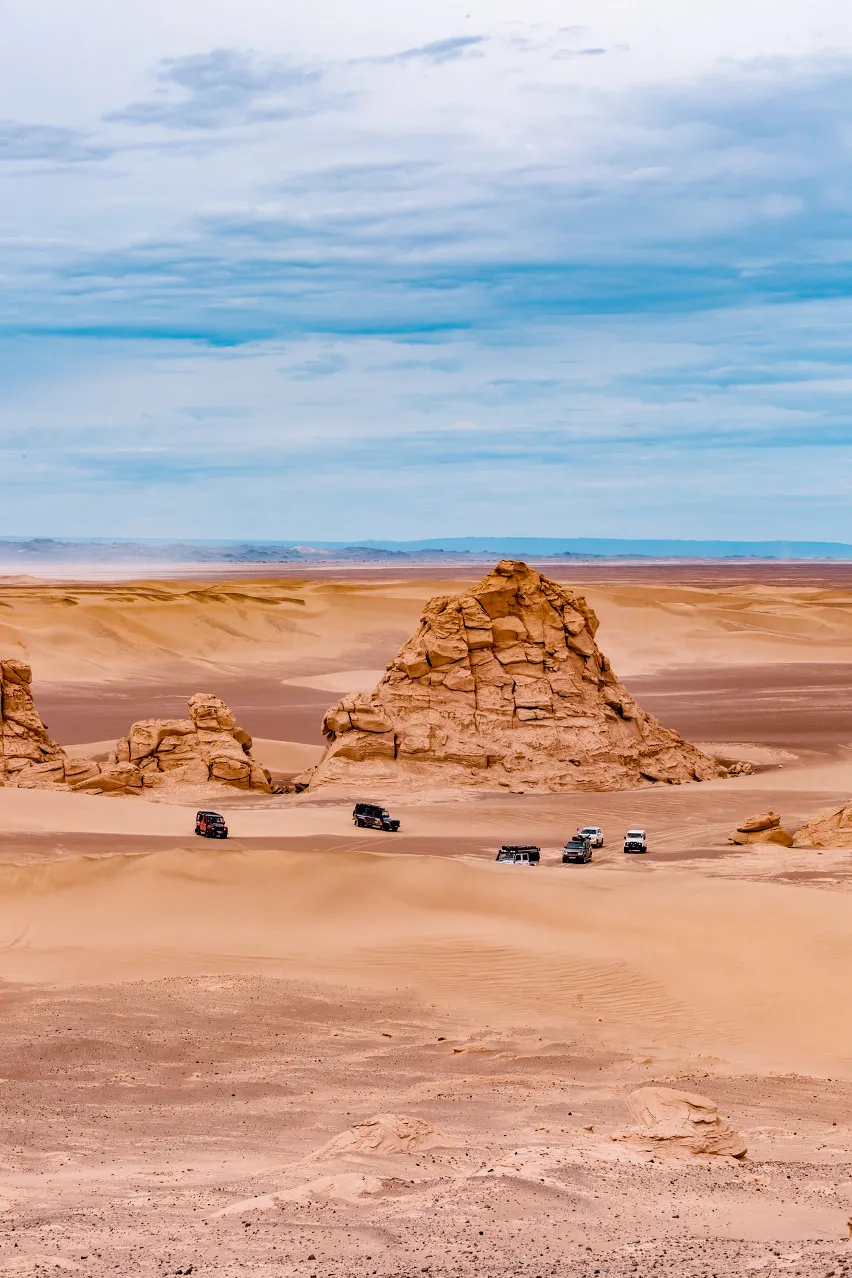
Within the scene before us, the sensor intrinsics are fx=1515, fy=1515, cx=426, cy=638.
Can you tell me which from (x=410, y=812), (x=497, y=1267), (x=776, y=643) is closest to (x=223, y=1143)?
(x=497, y=1267)

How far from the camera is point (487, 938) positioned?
2066cm

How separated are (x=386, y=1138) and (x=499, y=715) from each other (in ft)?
72.2

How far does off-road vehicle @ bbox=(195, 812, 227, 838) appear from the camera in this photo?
27.1 metres

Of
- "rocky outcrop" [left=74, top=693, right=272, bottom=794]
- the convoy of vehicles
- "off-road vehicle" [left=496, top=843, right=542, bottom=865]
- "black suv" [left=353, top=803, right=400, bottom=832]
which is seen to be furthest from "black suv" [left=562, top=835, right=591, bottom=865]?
"rocky outcrop" [left=74, top=693, right=272, bottom=794]

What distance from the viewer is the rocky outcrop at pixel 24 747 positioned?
33344 mm

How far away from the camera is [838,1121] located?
565 inches

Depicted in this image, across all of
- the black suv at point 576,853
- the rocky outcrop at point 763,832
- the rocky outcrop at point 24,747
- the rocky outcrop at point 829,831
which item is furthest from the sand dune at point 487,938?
the rocky outcrop at point 24,747

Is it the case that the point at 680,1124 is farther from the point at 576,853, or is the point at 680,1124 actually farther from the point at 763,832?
the point at 763,832

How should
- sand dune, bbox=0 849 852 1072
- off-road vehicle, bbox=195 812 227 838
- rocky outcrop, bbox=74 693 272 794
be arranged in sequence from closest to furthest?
sand dune, bbox=0 849 852 1072
off-road vehicle, bbox=195 812 227 838
rocky outcrop, bbox=74 693 272 794

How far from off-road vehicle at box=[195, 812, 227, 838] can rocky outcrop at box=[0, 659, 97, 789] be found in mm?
6697

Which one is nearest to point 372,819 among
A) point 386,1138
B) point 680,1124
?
point 680,1124

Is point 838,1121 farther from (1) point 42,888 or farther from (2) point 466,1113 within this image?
(1) point 42,888

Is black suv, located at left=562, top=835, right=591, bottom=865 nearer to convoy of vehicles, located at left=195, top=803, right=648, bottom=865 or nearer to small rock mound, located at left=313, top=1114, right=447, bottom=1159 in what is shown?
convoy of vehicles, located at left=195, top=803, right=648, bottom=865

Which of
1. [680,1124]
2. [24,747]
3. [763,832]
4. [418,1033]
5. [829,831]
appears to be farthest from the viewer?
[24,747]
